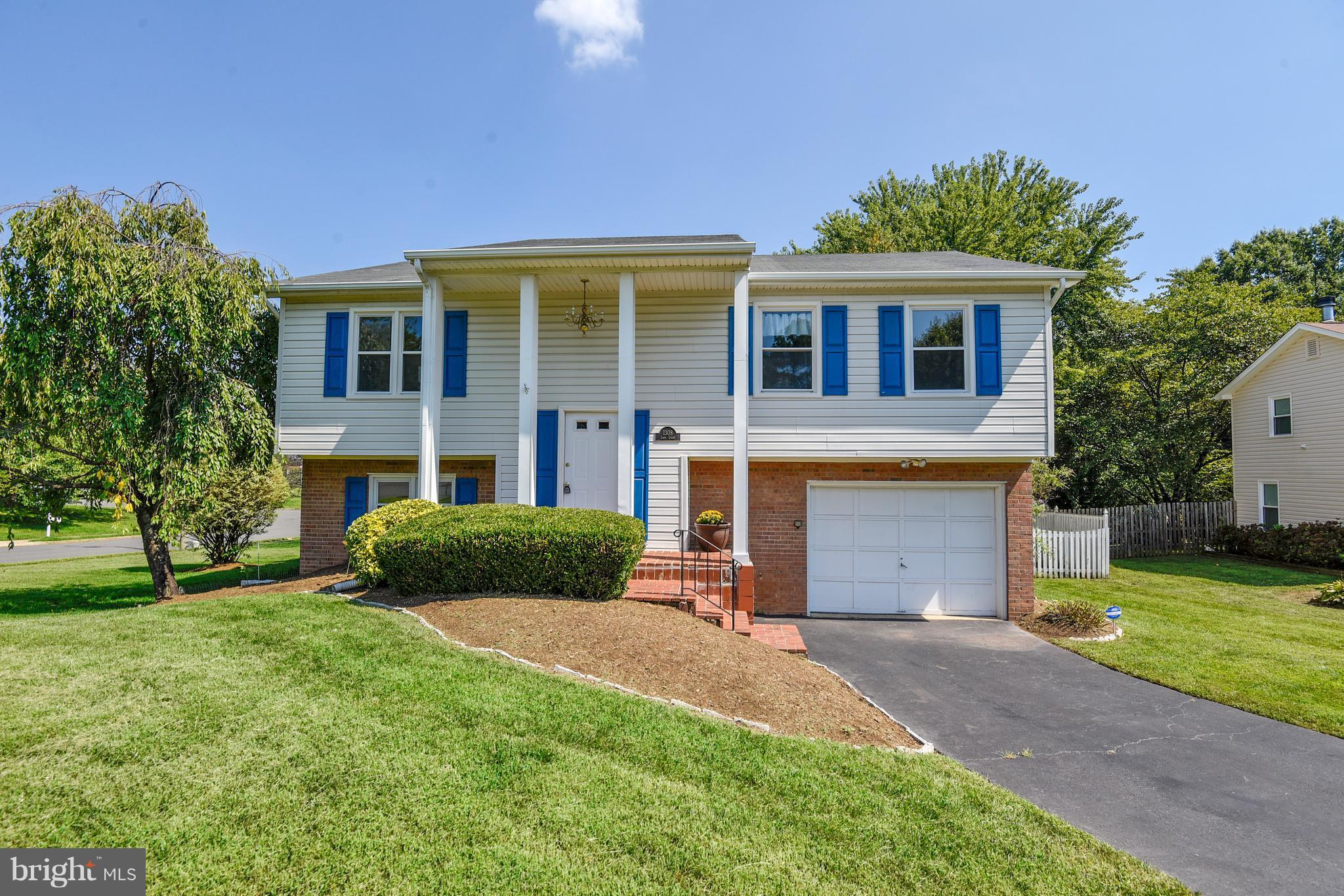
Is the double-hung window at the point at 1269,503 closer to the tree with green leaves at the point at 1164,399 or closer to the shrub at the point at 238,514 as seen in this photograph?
the tree with green leaves at the point at 1164,399

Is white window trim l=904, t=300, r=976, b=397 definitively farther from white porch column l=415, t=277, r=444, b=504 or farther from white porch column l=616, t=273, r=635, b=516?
white porch column l=415, t=277, r=444, b=504

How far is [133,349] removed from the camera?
891 cm

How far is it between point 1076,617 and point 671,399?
7120 mm

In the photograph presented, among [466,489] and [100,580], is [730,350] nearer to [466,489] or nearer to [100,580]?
[466,489]

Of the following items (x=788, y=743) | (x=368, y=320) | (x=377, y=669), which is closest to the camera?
(x=788, y=743)

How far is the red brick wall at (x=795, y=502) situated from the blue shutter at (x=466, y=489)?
16.1 ft

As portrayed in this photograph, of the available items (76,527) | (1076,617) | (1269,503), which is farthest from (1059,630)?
(76,527)

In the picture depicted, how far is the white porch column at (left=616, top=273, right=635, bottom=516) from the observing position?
9.02 metres

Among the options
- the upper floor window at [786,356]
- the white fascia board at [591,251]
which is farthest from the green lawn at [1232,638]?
the white fascia board at [591,251]

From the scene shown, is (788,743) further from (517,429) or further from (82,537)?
(82,537)

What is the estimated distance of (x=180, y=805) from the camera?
123 inches

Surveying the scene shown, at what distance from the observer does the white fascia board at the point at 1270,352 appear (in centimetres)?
1549

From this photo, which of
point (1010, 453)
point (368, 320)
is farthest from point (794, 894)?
point (368, 320)

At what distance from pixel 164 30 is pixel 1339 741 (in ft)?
57.2
